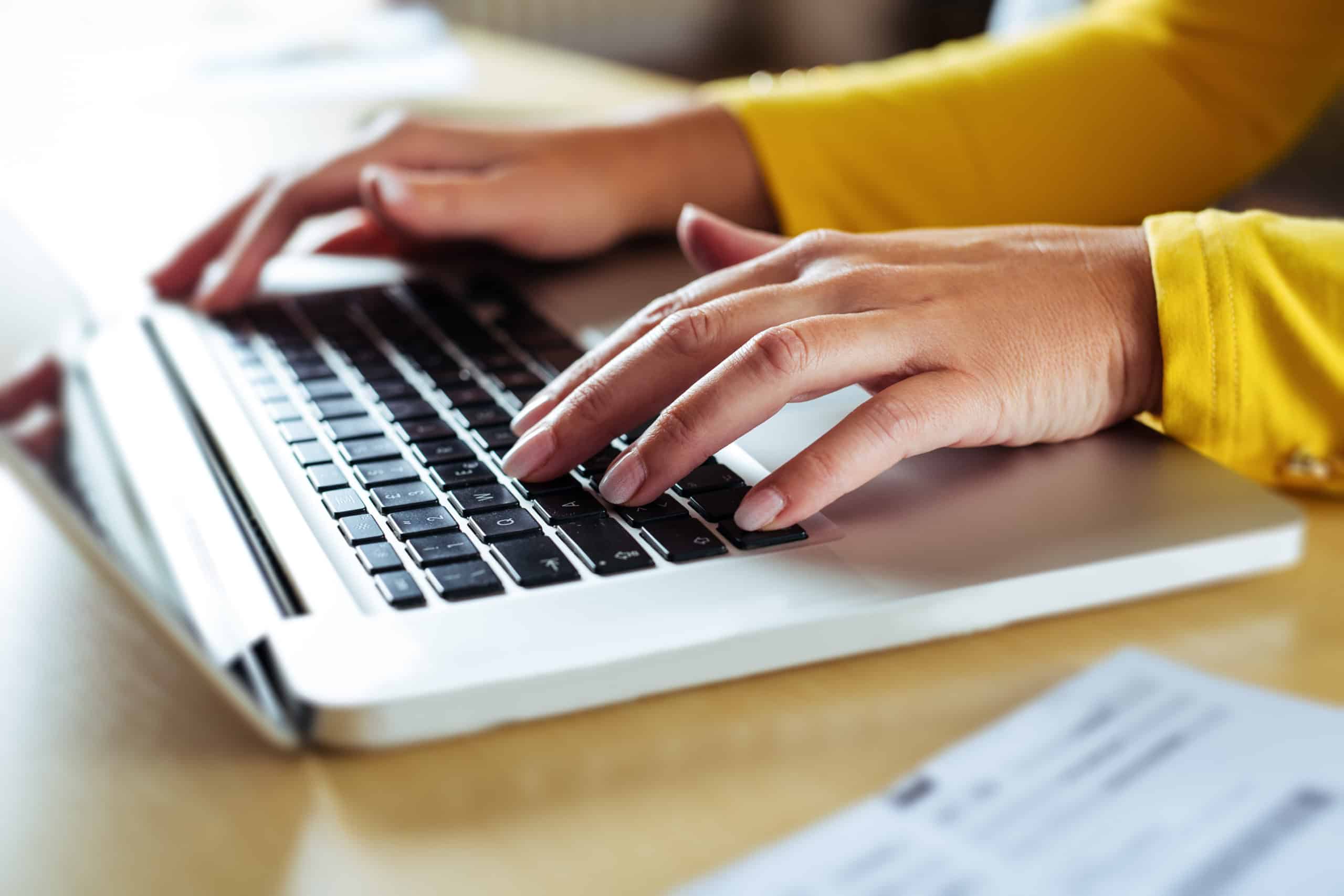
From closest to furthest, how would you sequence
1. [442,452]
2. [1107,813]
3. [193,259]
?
1. [1107,813]
2. [442,452]
3. [193,259]

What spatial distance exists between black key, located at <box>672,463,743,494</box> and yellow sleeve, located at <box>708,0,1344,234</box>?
1.28ft

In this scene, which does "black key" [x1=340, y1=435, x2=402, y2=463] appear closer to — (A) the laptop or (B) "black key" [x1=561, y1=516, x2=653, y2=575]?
(A) the laptop

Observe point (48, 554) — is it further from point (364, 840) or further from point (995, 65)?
point (995, 65)

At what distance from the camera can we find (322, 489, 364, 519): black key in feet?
1.49

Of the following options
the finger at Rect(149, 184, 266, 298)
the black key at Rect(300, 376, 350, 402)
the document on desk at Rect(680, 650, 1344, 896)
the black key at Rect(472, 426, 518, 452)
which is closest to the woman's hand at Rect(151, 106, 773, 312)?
the finger at Rect(149, 184, 266, 298)

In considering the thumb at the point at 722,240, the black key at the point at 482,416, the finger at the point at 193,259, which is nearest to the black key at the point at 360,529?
the black key at the point at 482,416

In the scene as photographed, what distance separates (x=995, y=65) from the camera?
90 cm

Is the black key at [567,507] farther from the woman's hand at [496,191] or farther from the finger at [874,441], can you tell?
the woman's hand at [496,191]

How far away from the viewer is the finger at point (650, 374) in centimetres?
48

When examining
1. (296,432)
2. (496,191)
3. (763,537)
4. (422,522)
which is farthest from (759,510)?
(496,191)

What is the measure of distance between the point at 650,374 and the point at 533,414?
0.18ft

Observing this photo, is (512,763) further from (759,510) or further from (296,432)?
(296,432)

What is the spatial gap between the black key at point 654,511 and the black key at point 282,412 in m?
0.18

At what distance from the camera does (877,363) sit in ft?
1.60
